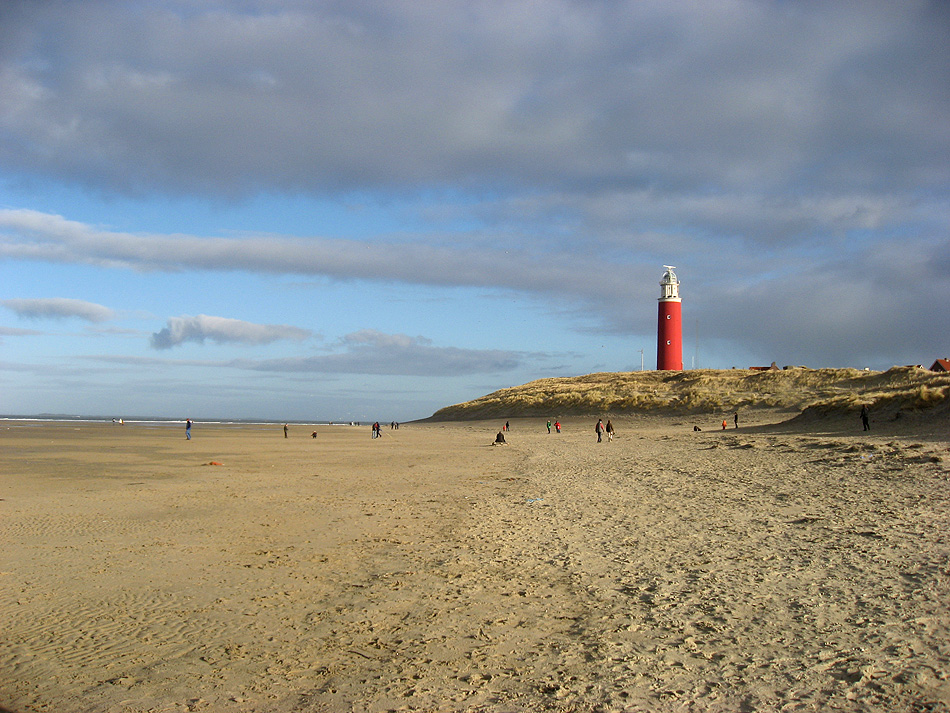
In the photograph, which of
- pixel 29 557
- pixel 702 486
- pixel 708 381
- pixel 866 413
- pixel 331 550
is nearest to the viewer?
pixel 29 557

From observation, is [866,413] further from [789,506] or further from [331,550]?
[331,550]

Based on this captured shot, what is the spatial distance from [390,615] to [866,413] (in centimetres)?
2593

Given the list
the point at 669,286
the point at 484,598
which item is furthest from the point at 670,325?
the point at 484,598

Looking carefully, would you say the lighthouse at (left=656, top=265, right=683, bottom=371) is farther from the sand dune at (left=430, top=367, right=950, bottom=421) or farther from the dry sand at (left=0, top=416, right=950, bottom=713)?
the dry sand at (left=0, top=416, right=950, bottom=713)

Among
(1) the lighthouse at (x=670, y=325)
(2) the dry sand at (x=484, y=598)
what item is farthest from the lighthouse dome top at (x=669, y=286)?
(2) the dry sand at (x=484, y=598)

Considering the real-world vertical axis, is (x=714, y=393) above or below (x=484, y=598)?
above

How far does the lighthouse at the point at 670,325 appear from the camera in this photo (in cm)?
7100

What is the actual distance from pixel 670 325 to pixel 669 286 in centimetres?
397

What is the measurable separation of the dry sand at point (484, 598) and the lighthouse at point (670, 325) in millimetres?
56063

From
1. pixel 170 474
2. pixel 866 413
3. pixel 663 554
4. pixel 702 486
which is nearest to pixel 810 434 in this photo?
pixel 866 413

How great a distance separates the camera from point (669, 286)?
2798 inches

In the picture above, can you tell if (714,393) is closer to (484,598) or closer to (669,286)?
(669,286)

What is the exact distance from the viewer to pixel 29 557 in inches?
375

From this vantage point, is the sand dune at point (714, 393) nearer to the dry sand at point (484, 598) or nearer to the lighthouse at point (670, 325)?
the lighthouse at point (670, 325)
